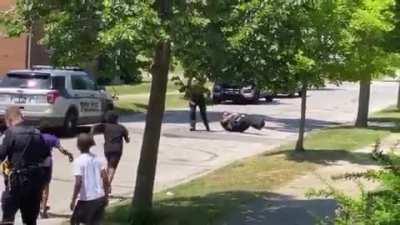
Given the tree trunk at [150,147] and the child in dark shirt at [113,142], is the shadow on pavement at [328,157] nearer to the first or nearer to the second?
the child in dark shirt at [113,142]

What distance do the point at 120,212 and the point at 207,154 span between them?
9.75m

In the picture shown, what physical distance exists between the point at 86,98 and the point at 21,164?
16.4 metres

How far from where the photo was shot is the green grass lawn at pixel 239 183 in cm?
1138

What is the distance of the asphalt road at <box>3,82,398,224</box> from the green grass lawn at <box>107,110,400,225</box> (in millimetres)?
808

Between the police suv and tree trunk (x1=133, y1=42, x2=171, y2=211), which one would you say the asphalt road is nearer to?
the police suv

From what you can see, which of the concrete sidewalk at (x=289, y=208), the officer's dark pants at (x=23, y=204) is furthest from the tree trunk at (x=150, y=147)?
the officer's dark pants at (x=23, y=204)

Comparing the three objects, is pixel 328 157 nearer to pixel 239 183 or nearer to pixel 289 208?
pixel 239 183

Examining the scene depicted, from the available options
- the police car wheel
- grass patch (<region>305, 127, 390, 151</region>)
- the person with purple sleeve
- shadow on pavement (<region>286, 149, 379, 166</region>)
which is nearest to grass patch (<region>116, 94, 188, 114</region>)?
grass patch (<region>305, 127, 390, 151</region>)

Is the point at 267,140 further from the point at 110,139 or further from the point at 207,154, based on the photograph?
the point at 110,139

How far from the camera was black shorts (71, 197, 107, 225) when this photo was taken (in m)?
8.95

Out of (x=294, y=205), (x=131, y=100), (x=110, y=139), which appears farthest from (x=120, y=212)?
(x=131, y=100)

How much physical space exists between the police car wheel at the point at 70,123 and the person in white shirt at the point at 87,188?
1469 cm

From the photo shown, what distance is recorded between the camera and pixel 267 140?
993 inches

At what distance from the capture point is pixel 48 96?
22984 millimetres
